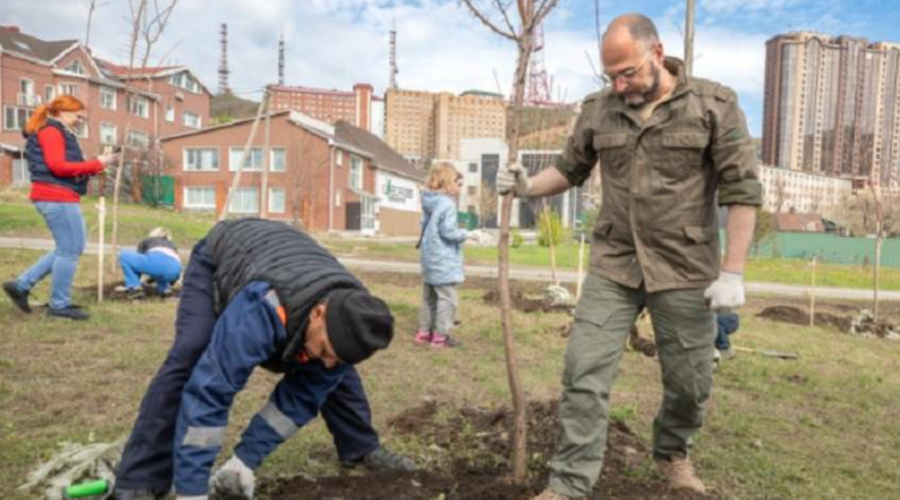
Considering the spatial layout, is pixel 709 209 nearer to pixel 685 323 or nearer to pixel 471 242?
pixel 685 323

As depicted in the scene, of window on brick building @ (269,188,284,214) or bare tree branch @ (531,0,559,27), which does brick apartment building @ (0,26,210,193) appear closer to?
window on brick building @ (269,188,284,214)

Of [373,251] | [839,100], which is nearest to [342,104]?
[373,251]

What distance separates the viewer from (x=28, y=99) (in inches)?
1510

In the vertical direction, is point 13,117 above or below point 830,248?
above

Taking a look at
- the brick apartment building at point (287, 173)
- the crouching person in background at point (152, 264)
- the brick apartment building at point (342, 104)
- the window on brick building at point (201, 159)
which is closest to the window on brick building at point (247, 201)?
the brick apartment building at point (287, 173)

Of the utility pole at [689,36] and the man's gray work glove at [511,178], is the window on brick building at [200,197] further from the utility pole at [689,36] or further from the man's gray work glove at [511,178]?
the man's gray work glove at [511,178]

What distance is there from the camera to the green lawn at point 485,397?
338cm

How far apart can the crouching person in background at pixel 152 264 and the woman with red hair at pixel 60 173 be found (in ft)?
5.42

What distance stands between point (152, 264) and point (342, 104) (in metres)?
69.7

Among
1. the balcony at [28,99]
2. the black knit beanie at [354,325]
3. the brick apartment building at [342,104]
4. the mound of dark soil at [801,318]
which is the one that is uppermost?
the brick apartment building at [342,104]

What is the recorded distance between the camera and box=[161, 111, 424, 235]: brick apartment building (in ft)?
109

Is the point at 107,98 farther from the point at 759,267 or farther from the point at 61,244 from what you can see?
the point at 61,244

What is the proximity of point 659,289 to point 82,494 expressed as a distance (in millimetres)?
2342

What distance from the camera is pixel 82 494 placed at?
103 inches
